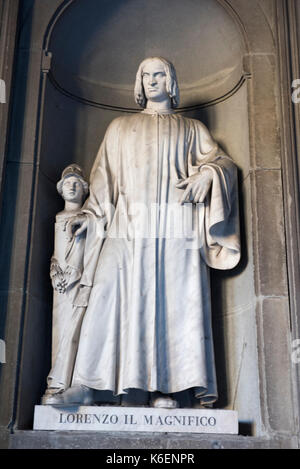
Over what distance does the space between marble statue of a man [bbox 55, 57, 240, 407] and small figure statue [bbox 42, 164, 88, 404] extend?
0.30ft

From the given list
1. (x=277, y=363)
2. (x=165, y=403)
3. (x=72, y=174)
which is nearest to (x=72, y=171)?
(x=72, y=174)

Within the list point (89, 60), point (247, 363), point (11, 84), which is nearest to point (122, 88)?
point (89, 60)

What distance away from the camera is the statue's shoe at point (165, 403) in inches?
190

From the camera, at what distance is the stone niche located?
520cm

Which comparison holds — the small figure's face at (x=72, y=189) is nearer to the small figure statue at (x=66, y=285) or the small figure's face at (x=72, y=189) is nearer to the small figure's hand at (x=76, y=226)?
the small figure statue at (x=66, y=285)

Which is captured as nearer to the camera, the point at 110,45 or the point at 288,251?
the point at 288,251

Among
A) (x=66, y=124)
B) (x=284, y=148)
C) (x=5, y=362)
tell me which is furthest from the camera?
(x=66, y=124)

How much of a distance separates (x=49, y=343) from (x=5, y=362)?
0.62 m

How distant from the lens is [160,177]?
546 centimetres

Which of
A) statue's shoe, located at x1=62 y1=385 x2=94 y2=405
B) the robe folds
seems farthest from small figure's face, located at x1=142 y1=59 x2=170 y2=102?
statue's shoe, located at x1=62 y1=385 x2=94 y2=405

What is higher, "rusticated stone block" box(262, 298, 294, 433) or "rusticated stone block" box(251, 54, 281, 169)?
"rusticated stone block" box(251, 54, 281, 169)

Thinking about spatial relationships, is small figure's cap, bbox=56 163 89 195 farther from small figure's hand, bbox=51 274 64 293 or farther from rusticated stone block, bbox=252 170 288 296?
rusticated stone block, bbox=252 170 288 296

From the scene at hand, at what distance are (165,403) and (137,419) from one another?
0.75ft

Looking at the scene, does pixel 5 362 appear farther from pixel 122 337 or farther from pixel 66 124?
pixel 66 124
